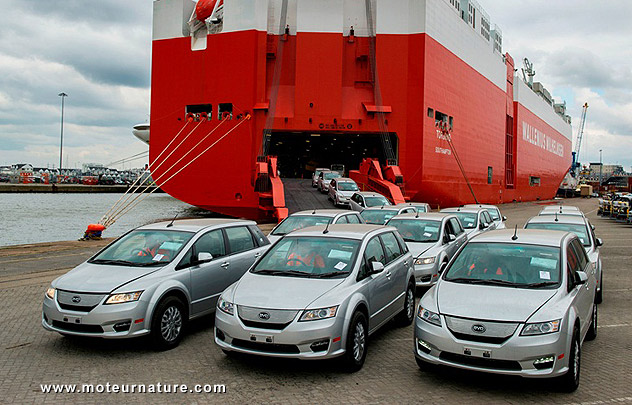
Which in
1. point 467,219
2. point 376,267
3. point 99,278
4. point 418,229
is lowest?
point 99,278

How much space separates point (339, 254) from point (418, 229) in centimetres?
512

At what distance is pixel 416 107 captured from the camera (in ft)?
97.9

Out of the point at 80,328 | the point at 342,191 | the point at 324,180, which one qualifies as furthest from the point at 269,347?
the point at 324,180

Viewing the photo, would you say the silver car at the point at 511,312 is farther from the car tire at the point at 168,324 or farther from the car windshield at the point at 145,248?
the car windshield at the point at 145,248

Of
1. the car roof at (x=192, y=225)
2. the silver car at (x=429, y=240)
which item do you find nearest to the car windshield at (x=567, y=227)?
the silver car at (x=429, y=240)

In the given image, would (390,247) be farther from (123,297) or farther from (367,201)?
(367,201)

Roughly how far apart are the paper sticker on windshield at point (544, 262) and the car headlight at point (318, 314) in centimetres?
253

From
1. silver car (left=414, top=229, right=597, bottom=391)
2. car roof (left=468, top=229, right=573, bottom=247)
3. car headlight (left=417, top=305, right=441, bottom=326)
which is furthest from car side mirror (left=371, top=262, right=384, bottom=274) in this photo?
car roof (left=468, top=229, right=573, bottom=247)

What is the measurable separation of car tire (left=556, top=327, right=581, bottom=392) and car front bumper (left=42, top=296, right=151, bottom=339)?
471cm

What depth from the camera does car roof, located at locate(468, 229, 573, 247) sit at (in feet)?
21.4

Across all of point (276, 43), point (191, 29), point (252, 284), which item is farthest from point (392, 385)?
point (191, 29)

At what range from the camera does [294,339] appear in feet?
18.0

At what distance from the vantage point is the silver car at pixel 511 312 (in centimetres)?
507

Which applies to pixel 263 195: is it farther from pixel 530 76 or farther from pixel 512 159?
pixel 530 76
